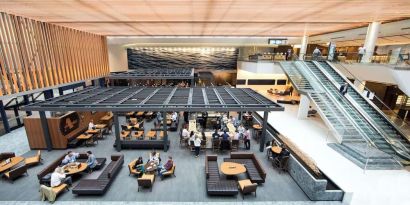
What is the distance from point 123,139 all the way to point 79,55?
11720mm

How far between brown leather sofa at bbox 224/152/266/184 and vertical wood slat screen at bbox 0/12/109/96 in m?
13.9

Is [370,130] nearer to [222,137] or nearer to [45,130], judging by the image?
[222,137]

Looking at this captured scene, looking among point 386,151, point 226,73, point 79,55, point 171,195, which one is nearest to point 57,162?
point 171,195

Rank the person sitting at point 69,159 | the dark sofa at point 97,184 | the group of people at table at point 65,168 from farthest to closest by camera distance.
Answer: the person sitting at point 69,159 → the group of people at table at point 65,168 → the dark sofa at point 97,184

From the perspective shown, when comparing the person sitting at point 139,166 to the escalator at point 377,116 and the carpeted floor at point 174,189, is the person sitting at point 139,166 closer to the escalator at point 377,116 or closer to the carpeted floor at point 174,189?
the carpeted floor at point 174,189

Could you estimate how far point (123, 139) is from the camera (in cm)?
1227

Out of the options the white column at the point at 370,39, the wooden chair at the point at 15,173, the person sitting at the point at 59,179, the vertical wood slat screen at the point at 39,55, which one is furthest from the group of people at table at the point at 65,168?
the white column at the point at 370,39

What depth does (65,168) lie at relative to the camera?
337 inches

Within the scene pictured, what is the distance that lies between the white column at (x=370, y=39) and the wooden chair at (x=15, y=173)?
23551 mm

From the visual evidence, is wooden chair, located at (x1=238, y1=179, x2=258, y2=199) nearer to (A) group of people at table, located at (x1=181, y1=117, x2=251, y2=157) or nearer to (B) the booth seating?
(A) group of people at table, located at (x1=181, y1=117, x2=251, y2=157)

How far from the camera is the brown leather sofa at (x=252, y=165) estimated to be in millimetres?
8484

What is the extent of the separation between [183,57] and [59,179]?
26.1 metres

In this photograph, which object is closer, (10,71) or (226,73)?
(10,71)

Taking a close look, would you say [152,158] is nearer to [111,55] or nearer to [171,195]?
[171,195]
